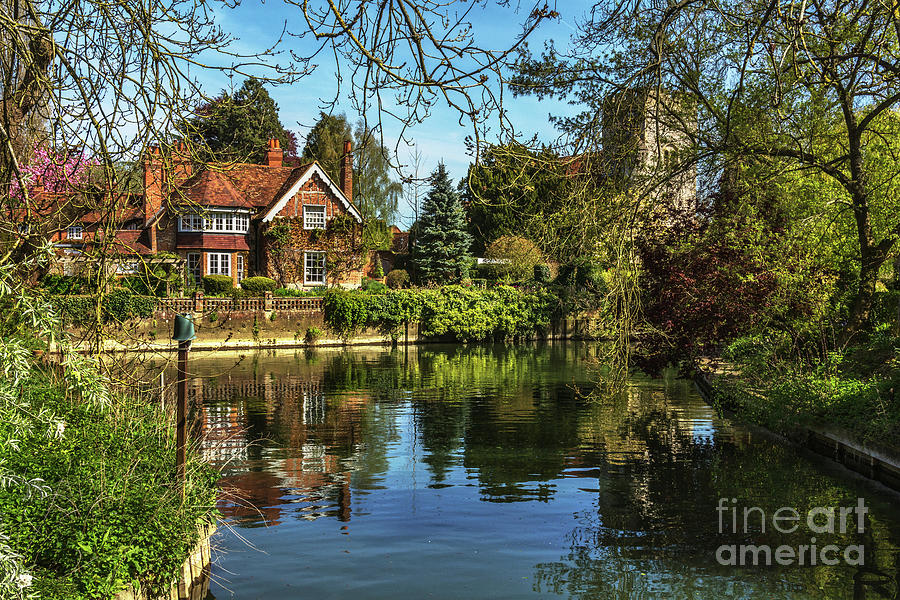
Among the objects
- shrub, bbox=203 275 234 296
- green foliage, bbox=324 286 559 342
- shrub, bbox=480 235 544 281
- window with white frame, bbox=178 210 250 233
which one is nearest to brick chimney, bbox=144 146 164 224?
green foliage, bbox=324 286 559 342

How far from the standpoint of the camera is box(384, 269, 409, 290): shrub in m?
46.5

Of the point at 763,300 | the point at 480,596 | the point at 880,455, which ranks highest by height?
the point at 763,300

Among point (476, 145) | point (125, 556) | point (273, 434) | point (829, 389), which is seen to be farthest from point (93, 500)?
point (829, 389)

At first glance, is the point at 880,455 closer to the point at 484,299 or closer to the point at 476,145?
the point at 476,145

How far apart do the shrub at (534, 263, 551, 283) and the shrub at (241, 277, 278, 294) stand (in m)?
14.5

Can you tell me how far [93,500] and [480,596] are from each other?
367 cm

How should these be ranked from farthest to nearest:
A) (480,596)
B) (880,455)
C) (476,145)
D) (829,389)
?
(829,389) < (880,455) < (480,596) < (476,145)

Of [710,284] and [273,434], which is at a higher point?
[710,284]

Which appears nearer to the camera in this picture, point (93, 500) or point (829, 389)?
point (93, 500)

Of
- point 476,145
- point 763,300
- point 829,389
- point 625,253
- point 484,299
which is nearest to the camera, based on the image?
point 476,145

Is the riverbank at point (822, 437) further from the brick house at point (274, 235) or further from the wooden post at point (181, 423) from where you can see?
the brick house at point (274, 235)

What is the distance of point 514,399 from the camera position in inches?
820

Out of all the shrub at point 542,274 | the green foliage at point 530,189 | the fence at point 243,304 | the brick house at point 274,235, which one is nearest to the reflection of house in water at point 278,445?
the green foliage at point 530,189

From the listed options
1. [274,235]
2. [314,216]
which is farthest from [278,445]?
[314,216]
